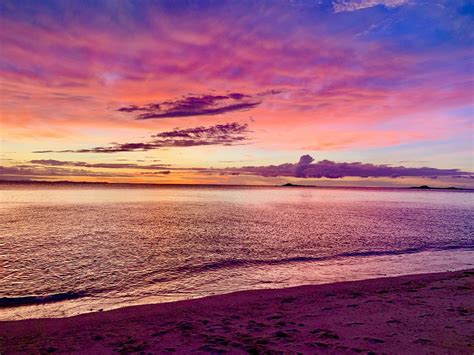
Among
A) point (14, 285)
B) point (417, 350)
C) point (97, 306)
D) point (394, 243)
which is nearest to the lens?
point (417, 350)

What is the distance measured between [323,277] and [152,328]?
39.9 ft

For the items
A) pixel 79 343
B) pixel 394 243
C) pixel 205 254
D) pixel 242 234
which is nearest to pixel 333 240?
pixel 394 243

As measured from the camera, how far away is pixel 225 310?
1402cm

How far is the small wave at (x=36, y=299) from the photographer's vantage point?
15.9 metres

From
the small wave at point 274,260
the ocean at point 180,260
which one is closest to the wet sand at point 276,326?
the ocean at point 180,260

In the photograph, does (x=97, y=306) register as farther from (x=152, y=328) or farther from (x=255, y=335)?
(x=255, y=335)

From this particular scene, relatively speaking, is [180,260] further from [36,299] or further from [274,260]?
[36,299]

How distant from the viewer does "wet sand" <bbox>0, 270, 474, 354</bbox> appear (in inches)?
400

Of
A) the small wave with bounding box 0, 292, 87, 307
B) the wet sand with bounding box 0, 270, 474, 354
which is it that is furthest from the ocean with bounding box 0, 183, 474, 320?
the wet sand with bounding box 0, 270, 474, 354

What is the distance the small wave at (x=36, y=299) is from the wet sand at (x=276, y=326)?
3.20m

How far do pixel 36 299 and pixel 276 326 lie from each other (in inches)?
468

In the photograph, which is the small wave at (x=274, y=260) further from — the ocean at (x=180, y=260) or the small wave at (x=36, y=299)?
the small wave at (x=36, y=299)

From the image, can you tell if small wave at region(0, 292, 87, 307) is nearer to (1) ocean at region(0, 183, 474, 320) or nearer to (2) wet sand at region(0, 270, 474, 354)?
(1) ocean at region(0, 183, 474, 320)

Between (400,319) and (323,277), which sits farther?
(323,277)
